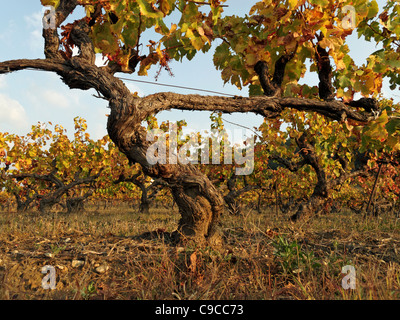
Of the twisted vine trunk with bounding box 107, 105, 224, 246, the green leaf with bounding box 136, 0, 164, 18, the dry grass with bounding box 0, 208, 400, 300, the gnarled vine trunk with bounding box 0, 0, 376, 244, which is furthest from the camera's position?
the twisted vine trunk with bounding box 107, 105, 224, 246

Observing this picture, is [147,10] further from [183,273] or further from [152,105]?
[183,273]

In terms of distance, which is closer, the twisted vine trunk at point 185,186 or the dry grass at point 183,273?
the dry grass at point 183,273

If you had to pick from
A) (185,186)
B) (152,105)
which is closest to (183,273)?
(185,186)

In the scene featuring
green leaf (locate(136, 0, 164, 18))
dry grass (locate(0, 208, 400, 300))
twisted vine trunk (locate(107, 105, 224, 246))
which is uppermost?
green leaf (locate(136, 0, 164, 18))

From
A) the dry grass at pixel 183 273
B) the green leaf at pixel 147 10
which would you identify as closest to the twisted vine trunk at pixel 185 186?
the dry grass at pixel 183 273

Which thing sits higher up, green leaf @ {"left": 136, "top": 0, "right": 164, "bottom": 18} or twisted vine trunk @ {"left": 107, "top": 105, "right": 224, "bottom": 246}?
green leaf @ {"left": 136, "top": 0, "right": 164, "bottom": 18}

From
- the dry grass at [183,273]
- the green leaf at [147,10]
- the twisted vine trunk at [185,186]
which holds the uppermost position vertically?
the green leaf at [147,10]

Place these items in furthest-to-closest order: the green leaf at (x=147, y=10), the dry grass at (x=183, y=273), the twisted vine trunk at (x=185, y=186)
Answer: the twisted vine trunk at (x=185, y=186), the green leaf at (x=147, y=10), the dry grass at (x=183, y=273)

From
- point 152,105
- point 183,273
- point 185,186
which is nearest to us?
point 183,273

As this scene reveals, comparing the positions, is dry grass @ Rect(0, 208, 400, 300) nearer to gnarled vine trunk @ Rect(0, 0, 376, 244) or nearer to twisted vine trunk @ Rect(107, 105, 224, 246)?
twisted vine trunk @ Rect(107, 105, 224, 246)

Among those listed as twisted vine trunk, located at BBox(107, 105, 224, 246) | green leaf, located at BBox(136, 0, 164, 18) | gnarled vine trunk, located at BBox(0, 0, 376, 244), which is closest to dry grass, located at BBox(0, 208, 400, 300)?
twisted vine trunk, located at BBox(107, 105, 224, 246)

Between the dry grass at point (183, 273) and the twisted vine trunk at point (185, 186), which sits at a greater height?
the twisted vine trunk at point (185, 186)

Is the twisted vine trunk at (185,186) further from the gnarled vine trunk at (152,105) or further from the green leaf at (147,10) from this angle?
the green leaf at (147,10)
